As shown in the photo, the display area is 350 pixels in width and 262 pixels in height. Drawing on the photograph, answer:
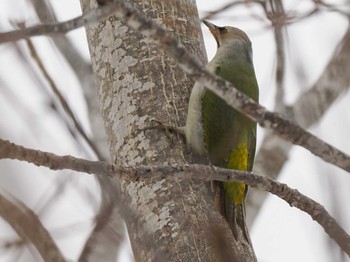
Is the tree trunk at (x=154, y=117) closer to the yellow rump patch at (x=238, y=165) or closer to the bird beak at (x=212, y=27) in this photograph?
the yellow rump patch at (x=238, y=165)

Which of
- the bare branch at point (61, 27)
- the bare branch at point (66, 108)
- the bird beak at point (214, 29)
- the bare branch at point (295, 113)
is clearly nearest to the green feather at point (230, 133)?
the bird beak at point (214, 29)

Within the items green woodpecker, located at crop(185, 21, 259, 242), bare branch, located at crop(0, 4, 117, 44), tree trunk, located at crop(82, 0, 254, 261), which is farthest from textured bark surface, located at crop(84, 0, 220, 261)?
bare branch, located at crop(0, 4, 117, 44)

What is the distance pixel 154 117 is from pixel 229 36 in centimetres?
150

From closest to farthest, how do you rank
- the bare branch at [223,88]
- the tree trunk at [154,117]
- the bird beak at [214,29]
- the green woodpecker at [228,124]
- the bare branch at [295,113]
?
the bare branch at [223,88], the tree trunk at [154,117], the green woodpecker at [228,124], the bird beak at [214,29], the bare branch at [295,113]

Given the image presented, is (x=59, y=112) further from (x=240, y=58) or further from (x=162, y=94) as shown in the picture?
(x=240, y=58)

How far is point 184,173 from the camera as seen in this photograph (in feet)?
7.58

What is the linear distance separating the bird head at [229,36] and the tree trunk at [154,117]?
2.21 feet

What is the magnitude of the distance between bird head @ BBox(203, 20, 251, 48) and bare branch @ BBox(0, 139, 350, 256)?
7.02ft

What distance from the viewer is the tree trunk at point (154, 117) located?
276 centimetres

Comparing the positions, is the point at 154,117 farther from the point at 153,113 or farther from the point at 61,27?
the point at 61,27

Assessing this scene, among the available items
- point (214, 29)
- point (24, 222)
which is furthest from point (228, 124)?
point (24, 222)

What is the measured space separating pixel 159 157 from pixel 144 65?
515mm

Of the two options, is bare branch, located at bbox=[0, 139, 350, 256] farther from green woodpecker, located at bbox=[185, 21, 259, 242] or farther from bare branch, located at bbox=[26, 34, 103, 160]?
green woodpecker, located at bbox=[185, 21, 259, 242]

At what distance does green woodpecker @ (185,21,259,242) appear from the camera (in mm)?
3322
